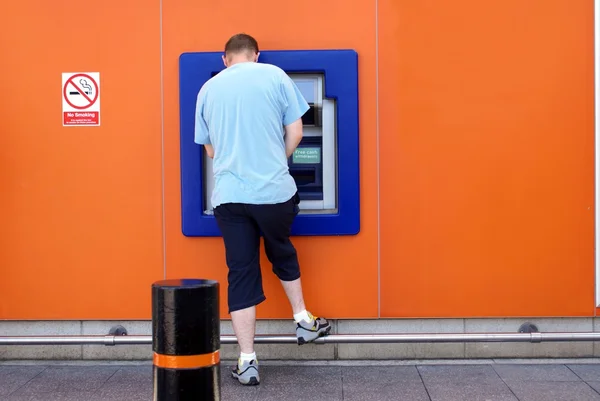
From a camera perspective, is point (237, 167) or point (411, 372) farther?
point (411, 372)

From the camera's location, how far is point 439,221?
14.3 ft

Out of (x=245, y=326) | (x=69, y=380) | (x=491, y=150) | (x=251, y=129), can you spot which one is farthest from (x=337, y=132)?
(x=69, y=380)

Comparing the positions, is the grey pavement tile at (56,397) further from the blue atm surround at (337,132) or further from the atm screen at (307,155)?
the atm screen at (307,155)

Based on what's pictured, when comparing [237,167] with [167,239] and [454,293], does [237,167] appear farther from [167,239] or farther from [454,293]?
[454,293]

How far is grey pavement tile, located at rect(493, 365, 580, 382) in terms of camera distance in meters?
4.02

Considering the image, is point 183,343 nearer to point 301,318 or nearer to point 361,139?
point 301,318

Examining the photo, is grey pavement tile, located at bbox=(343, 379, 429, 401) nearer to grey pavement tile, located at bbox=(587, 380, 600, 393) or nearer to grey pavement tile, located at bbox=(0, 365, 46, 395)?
grey pavement tile, located at bbox=(587, 380, 600, 393)

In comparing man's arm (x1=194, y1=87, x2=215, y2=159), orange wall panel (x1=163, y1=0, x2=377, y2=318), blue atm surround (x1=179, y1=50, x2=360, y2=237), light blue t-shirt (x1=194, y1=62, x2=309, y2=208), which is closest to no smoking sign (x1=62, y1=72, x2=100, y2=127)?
orange wall panel (x1=163, y1=0, x2=377, y2=318)

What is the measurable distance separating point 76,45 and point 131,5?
0.40m

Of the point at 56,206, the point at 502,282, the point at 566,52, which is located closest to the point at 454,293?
the point at 502,282

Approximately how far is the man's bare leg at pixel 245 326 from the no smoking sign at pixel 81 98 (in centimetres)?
145

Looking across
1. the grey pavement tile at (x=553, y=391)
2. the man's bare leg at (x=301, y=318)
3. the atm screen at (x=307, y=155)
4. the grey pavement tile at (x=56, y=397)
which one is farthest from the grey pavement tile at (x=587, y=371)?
the grey pavement tile at (x=56, y=397)

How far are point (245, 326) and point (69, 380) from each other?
1.04m

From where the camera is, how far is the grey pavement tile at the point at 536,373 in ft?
13.2
